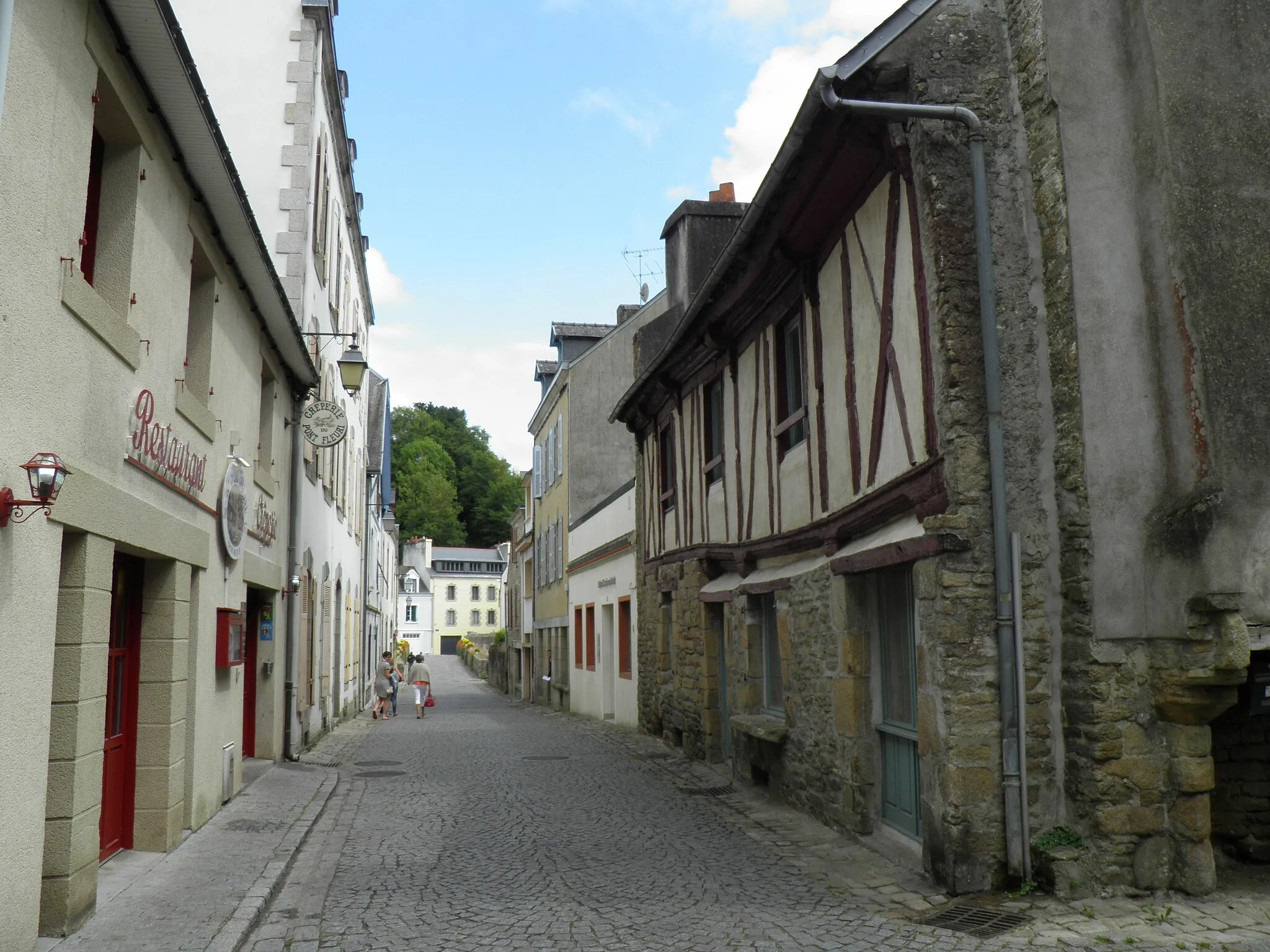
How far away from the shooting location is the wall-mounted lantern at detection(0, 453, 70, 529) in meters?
4.24

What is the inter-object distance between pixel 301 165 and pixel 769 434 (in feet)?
23.2

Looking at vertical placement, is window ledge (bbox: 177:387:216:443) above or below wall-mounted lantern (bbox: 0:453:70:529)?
above

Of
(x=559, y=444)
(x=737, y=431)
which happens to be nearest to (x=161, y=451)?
(x=737, y=431)

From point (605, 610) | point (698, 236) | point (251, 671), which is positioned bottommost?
point (251, 671)

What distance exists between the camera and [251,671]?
1225cm

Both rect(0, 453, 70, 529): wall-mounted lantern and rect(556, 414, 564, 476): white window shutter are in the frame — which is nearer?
rect(0, 453, 70, 529): wall-mounted lantern

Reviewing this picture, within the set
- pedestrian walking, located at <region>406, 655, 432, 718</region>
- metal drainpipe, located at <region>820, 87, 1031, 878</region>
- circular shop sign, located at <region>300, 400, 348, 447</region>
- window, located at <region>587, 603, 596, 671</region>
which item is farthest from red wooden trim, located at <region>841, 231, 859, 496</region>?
pedestrian walking, located at <region>406, 655, 432, 718</region>

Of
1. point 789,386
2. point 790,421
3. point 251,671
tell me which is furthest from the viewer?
point 251,671

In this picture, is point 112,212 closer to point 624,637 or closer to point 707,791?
point 707,791

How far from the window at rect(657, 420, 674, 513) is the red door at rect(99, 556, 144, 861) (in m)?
8.41

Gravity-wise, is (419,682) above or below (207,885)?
above

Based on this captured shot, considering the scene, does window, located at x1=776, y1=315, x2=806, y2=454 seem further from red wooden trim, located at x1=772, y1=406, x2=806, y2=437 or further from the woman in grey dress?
the woman in grey dress

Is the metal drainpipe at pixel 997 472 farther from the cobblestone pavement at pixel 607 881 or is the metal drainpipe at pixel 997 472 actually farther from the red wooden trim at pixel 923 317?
the cobblestone pavement at pixel 607 881

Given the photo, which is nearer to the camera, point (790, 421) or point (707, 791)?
point (790, 421)
